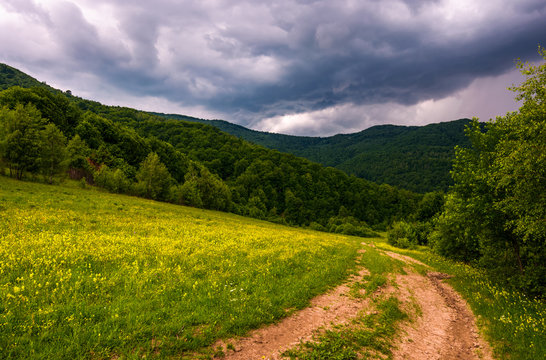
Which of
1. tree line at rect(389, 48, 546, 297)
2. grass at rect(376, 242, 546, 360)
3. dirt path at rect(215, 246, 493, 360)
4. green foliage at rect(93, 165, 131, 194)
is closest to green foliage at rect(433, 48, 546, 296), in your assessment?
tree line at rect(389, 48, 546, 297)

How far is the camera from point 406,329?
10.6 metres

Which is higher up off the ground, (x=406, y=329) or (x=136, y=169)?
(x=406, y=329)

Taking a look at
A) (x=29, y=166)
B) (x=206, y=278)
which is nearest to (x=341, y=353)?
(x=206, y=278)

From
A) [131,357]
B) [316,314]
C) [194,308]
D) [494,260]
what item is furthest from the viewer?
[494,260]

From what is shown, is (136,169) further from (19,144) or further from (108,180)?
(19,144)

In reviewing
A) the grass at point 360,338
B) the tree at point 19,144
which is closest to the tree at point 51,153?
the tree at point 19,144

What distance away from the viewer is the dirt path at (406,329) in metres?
7.85

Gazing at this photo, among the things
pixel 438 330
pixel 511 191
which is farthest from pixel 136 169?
pixel 511 191

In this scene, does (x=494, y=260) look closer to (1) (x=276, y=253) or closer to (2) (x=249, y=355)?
(1) (x=276, y=253)

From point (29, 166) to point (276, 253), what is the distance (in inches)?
2212

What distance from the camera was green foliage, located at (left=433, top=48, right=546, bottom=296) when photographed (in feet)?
45.0

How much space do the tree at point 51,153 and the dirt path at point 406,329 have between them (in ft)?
204

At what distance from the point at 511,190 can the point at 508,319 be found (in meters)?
9.15

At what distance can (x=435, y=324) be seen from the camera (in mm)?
11820
